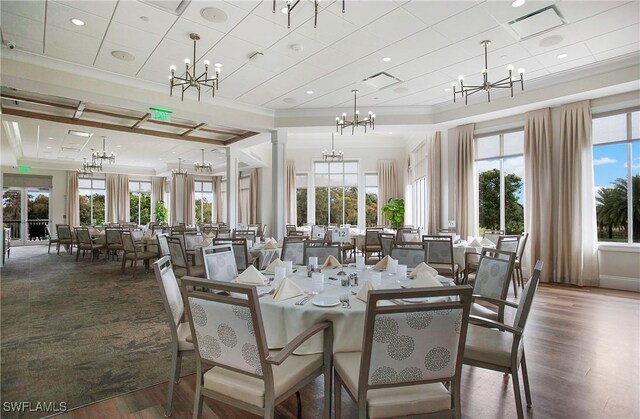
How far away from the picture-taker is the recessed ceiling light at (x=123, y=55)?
5068 mm

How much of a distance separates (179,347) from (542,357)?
3154 mm

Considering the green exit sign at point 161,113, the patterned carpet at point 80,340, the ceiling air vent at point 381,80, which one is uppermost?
the ceiling air vent at point 381,80

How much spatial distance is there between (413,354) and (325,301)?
73 cm

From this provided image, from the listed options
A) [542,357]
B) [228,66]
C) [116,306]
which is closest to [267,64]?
[228,66]

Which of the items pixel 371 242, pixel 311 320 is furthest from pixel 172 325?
pixel 371 242

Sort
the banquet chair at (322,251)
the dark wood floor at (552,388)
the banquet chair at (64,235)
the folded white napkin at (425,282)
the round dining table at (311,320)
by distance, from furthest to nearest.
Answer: the banquet chair at (64,235) < the banquet chair at (322,251) < the folded white napkin at (425,282) < the dark wood floor at (552,388) < the round dining table at (311,320)

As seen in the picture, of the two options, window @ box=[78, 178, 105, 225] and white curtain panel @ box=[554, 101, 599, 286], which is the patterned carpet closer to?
white curtain panel @ box=[554, 101, 599, 286]

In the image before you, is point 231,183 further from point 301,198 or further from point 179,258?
point 179,258

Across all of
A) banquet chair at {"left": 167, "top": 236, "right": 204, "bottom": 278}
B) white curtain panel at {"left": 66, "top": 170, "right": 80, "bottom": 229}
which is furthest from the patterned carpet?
white curtain panel at {"left": 66, "top": 170, "right": 80, "bottom": 229}

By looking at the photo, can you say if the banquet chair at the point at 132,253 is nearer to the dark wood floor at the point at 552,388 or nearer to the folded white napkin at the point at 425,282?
the dark wood floor at the point at 552,388

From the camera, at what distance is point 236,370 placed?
1719 mm

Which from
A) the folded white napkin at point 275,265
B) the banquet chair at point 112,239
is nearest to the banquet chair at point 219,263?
the folded white napkin at point 275,265

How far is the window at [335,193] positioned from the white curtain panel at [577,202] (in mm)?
7689

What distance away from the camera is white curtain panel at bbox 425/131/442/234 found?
888 cm
